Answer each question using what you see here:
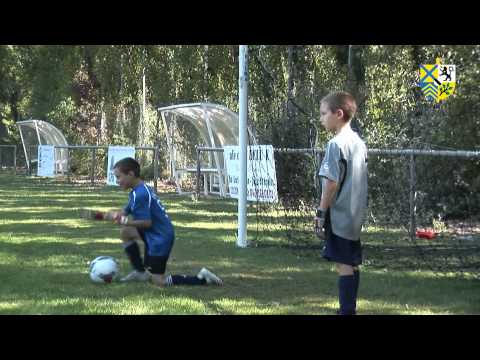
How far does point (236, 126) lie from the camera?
66.8 ft

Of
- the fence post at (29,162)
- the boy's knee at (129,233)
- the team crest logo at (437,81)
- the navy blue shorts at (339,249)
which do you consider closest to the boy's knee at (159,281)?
the boy's knee at (129,233)

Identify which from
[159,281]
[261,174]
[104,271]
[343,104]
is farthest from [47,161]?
[343,104]

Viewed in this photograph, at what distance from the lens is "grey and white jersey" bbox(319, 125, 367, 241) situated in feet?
20.5

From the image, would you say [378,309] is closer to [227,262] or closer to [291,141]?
[227,262]

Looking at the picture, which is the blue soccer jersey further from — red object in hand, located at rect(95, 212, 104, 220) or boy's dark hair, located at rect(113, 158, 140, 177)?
red object in hand, located at rect(95, 212, 104, 220)

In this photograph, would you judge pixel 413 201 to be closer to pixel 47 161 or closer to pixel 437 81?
pixel 437 81

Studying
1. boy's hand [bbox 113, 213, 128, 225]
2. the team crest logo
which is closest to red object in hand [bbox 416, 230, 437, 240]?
the team crest logo

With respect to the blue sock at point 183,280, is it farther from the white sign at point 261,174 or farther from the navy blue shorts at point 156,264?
the white sign at point 261,174

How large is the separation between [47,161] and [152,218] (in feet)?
69.0

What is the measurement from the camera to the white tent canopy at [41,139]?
2930 centimetres

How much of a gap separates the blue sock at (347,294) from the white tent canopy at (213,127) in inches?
515

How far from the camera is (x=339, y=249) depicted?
20.6ft
